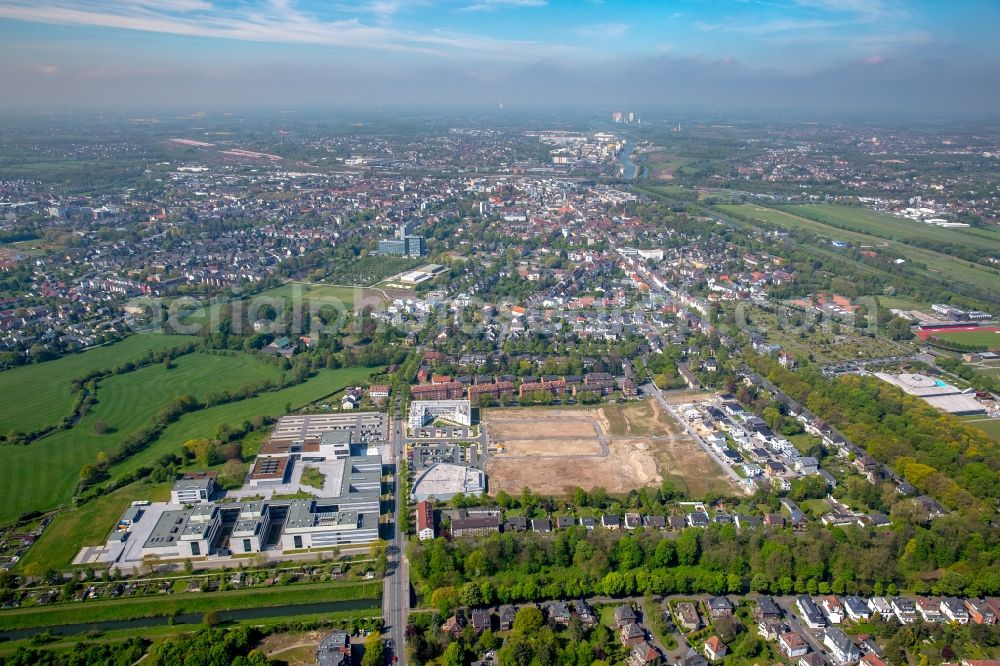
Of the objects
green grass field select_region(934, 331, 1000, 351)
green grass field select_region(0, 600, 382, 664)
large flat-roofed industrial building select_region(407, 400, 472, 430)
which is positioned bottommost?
green grass field select_region(0, 600, 382, 664)

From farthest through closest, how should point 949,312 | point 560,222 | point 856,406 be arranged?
point 560,222, point 949,312, point 856,406

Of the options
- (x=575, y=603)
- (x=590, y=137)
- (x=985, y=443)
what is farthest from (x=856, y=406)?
(x=590, y=137)

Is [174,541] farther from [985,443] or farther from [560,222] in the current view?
[560,222]

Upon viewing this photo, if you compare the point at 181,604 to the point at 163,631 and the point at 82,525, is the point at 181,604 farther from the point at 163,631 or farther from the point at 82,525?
the point at 82,525

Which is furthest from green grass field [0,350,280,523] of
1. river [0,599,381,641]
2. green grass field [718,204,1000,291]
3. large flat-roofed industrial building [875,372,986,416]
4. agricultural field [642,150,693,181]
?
agricultural field [642,150,693,181]

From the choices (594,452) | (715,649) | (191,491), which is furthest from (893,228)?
(191,491)

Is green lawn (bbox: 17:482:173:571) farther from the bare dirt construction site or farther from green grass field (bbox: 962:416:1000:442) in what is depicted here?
green grass field (bbox: 962:416:1000:442)
